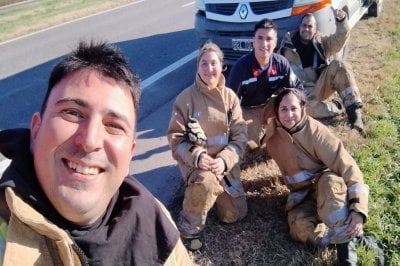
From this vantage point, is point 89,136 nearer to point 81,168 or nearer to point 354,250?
point 81,168

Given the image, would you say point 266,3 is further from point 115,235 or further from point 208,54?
point 115,235

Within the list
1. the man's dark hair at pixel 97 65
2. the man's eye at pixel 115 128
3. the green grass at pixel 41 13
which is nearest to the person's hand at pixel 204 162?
the man's dark hair at pixel 97 65

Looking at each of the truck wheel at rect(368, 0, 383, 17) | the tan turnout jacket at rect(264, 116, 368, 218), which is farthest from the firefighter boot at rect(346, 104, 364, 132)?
the truck wheel at rect(368, 0, 383, 17)

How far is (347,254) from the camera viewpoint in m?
2.88

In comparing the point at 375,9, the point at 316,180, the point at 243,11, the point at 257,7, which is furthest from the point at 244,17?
the point at 375,9

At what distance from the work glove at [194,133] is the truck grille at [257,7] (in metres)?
2.58

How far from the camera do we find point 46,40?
32.2 feet

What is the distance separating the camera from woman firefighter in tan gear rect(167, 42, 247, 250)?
3182 mm

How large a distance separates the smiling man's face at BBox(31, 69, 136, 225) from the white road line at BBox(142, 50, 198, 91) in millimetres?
4624

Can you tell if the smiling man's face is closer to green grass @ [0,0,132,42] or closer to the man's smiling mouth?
the man's smiling mouth

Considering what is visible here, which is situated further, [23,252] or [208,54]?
[208,54]

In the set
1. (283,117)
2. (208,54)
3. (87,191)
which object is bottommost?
(283,117)

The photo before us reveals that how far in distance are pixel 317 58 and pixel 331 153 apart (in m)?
2.10

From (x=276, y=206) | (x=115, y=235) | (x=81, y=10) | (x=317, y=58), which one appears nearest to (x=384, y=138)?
(x=317, y=58)
